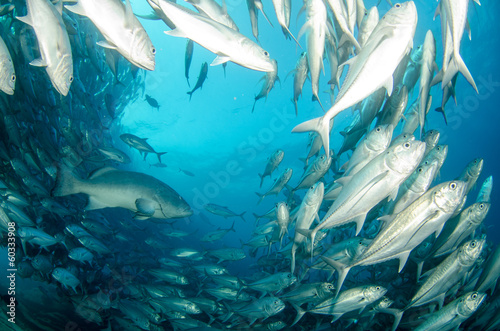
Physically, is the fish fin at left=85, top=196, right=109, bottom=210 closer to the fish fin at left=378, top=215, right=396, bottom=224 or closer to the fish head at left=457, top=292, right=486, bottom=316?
the fish fin at left=378, top=215, right=396, bottom=224

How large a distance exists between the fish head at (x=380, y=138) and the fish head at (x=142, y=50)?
8.35 ft

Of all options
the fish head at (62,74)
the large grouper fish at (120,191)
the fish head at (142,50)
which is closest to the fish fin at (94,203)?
the large grouper fish at (120,191)

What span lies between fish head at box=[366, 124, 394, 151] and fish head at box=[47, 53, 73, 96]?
3.18 metres

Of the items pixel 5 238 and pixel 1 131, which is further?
pixel 5 238

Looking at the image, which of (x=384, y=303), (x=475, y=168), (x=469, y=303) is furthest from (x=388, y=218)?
(x=475, y=168)

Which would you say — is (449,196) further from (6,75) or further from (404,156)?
(6,75)

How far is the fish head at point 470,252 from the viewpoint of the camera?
111 inches

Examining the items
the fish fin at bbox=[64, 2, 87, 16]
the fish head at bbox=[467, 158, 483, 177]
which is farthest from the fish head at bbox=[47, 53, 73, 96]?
the fish head at bbox=[467, 158, 483, 177]

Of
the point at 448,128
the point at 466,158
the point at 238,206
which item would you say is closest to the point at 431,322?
the point at 448,128

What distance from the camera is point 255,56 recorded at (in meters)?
1.96

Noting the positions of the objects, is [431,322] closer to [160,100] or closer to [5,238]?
[5,238]

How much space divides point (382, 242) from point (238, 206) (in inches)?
2105

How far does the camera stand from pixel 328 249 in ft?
13.6

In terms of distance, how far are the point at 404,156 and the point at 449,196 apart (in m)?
0.60
